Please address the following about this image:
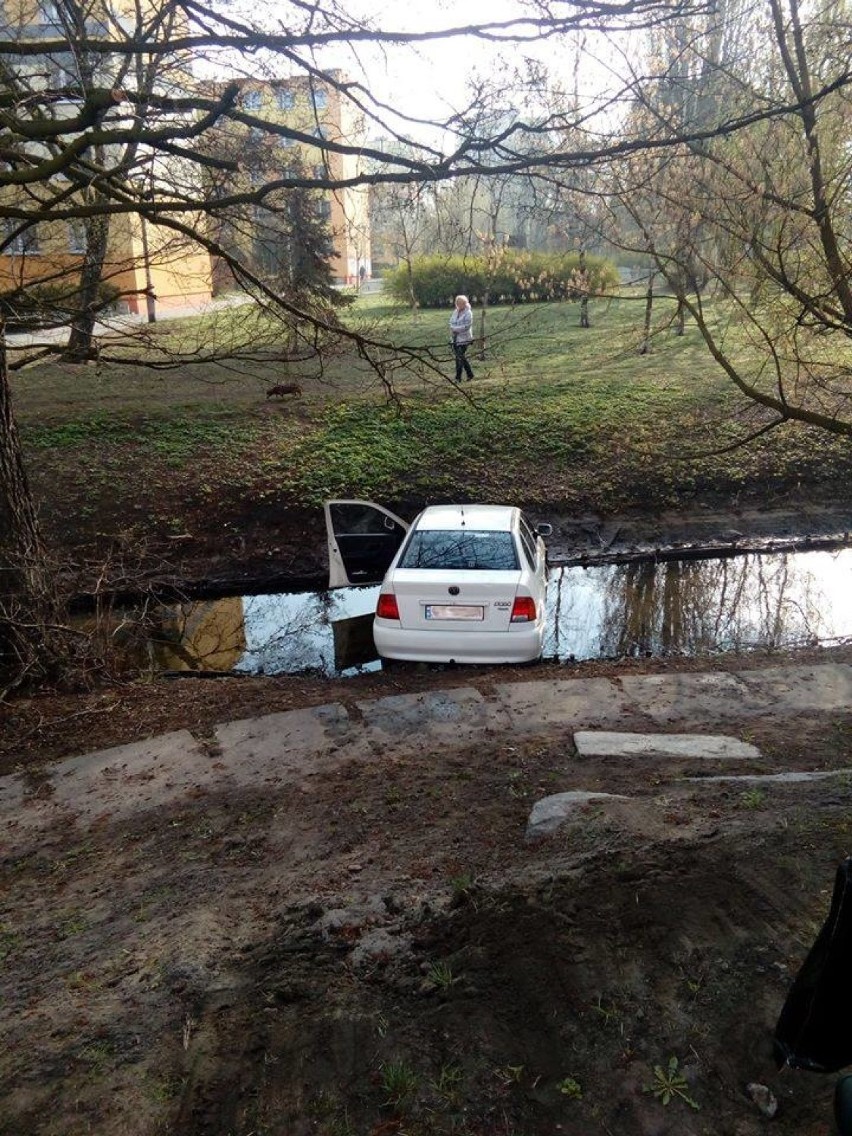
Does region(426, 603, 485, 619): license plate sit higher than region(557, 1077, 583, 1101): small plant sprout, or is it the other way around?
region(557, 1077, 583, 1101): small plant sprout

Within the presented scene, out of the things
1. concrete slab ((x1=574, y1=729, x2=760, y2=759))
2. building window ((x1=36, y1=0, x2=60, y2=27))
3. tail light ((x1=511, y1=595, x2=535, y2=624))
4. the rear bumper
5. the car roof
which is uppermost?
building window ((x1=36, y1=0, x2=60, y2=27))

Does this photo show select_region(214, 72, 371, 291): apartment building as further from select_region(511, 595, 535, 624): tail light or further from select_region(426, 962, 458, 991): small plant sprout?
select_region(426, 962, 458, 991): small plant sprout

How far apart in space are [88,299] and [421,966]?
1188cm

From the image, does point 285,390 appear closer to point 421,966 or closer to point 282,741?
point 282,741

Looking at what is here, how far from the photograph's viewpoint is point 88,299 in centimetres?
1264

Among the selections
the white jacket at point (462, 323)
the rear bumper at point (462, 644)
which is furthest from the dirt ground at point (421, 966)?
the white jacket at point (462, 323)

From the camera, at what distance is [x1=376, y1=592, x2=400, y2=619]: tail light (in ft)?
28.3

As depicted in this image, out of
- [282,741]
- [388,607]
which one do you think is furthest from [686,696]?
[282,741]

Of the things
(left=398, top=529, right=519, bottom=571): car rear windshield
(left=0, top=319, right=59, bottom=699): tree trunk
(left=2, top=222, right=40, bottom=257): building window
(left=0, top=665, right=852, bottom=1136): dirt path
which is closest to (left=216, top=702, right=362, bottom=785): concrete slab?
(left=0, top=665, right=852, bottom=1136): dirt path

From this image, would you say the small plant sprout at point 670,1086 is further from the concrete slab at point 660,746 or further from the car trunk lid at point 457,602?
the car trunk lid at point 457,602

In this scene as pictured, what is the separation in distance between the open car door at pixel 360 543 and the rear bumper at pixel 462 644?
1.98 metres

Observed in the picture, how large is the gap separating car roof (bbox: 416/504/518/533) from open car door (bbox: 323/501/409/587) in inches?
30.7

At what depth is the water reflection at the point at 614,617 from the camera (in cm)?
1034

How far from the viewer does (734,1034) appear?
9.71ft
